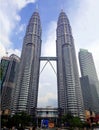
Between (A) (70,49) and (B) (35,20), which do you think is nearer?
(A) (70,49)

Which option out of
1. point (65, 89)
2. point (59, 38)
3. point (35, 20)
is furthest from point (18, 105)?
point (35, 20)

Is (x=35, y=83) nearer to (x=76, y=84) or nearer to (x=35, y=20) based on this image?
(x=76, y=84)

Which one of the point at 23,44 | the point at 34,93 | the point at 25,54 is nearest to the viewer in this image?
the point at 34,93

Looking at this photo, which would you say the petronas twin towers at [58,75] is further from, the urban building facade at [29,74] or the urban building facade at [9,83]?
the urban building facade at [9,83]

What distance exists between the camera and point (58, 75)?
154m

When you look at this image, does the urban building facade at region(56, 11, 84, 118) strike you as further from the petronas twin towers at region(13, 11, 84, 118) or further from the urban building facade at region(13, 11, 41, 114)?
the urban building facade at region(13, 11, 41, 114)

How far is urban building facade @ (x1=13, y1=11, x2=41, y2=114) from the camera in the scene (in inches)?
5428

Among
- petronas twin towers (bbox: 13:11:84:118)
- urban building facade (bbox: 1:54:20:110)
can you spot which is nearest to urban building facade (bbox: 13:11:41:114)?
petronas twin towers (bbox: 13:11:84:118)

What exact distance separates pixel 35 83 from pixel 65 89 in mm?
27046

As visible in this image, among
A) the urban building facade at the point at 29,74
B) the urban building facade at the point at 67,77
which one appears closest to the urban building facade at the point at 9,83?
the urban building facade at the point at 29,74

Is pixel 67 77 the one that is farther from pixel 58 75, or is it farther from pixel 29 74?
pixel 29 74

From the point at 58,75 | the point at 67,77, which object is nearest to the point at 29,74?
the point at 58,75

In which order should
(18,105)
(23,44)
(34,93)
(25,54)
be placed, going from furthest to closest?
(23,44) → (25,54) → (34,93) → (18,105)

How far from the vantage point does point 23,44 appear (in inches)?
6693
